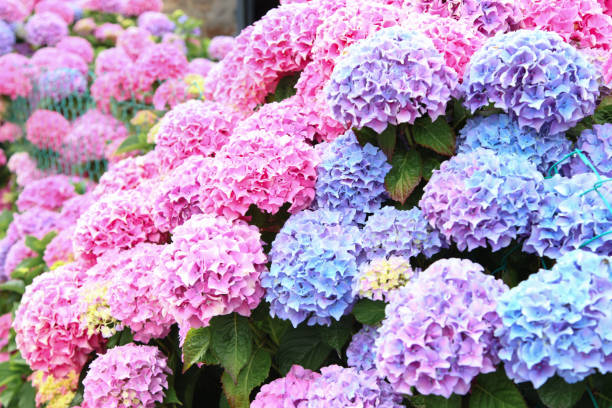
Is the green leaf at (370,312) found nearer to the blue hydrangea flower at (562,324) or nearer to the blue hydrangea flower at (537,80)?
the blue hydrangea flower at (562,324)

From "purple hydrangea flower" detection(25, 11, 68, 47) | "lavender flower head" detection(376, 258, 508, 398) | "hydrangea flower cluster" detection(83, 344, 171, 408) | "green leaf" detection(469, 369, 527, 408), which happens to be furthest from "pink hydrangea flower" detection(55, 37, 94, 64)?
"green leaf" detection(469, 369, 527, 408)

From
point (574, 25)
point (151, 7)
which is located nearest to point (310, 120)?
point (574, 25)

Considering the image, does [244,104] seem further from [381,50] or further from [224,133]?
[381,50]

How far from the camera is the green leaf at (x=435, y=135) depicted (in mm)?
1737

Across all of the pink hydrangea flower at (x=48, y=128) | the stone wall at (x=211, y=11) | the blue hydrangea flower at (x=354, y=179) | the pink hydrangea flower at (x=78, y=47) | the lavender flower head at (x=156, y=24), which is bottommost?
the stone wall at (x=211, y=11)

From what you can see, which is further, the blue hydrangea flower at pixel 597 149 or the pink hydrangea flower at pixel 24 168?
the pink hydrangea flower at pixel 24 168

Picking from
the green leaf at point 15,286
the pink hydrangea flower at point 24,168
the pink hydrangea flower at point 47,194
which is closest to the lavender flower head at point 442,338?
the green leaf at point 15,286

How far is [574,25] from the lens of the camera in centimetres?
203

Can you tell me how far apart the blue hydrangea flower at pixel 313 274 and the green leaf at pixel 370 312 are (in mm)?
36

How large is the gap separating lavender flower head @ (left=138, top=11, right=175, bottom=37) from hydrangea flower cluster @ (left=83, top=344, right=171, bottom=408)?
11.2ft

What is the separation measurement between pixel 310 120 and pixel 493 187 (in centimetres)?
72

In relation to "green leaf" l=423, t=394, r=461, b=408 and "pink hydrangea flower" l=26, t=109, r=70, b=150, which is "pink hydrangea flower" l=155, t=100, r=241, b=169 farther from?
"pink hydrangea flower" l=26, t=109, r=70, b=150

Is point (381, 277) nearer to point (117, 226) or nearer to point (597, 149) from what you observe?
point (597, 149)

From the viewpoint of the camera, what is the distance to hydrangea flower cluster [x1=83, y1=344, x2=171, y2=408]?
1902 millimetres
